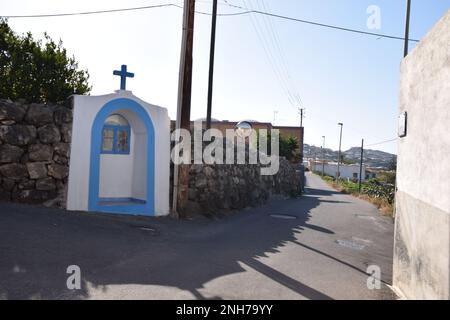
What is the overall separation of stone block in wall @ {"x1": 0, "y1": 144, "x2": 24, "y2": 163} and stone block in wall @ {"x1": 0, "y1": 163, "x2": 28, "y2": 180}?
0.12 meters

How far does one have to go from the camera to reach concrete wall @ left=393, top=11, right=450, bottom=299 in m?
4.12

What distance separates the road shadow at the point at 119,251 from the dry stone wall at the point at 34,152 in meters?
0.58

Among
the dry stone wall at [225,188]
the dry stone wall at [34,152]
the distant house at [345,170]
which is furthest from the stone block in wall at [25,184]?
the distant house at [345,170]

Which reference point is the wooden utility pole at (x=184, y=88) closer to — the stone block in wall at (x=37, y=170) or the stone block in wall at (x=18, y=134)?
the stone block in wall at (x=37, y=170)

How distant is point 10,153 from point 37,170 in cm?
72

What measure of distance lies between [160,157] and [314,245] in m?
5.17

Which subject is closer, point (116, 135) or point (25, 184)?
point (25, 184)

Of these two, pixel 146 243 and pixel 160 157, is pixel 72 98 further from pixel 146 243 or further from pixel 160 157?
pixel 146 243

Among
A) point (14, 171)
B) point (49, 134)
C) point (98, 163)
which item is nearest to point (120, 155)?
point (98, 163)

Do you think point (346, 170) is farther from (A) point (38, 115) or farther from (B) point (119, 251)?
(B) point (119, 251)

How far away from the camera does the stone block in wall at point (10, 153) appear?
31.2 feet

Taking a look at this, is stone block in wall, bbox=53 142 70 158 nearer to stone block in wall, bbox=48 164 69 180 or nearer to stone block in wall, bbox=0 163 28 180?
stone block in wall, bbox=48 164 69 180

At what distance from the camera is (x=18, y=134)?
31.9 ft

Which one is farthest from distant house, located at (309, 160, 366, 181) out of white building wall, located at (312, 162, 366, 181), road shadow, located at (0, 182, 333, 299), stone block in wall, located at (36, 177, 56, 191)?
stone block in wall, located at (36, 177, 56, 191)
